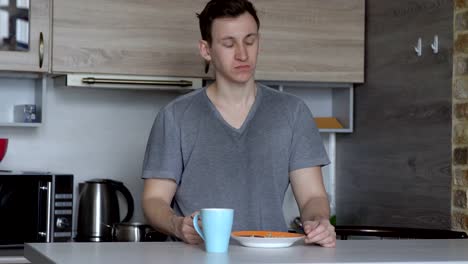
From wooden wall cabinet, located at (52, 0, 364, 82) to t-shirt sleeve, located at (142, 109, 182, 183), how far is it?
3.62 feet

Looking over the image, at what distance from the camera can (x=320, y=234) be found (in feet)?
5.69

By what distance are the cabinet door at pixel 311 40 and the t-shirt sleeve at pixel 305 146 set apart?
1194 millimetres

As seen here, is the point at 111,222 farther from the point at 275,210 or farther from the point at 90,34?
the point at 275,210

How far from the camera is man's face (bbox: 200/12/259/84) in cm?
219

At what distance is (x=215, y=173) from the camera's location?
218cm

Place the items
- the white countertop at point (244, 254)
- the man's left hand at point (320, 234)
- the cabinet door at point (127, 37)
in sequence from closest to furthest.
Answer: the white countertop at point (244, 254) < the man's left hand at point (320, 234) < the cabinet door at point (127, 37)

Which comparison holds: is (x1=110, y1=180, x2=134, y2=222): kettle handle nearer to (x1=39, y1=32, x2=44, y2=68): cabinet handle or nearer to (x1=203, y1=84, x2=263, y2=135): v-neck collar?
(x1=39, y1=32, x2=44, y2=68): cabinet handle

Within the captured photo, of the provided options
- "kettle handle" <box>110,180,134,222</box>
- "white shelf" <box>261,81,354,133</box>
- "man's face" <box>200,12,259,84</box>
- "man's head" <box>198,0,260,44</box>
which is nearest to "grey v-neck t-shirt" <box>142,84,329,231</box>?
"man's face" <box>200,12,259,84</box>

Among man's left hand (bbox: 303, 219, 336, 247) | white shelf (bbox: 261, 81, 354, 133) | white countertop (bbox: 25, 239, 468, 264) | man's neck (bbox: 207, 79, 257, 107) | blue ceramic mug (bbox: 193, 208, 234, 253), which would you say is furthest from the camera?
white shelf (bbox: 261, 81, 354, 133)

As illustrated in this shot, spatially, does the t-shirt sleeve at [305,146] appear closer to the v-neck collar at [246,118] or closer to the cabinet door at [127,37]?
the v-neck collar at [246,118]

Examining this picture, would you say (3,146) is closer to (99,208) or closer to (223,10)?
(99,208)

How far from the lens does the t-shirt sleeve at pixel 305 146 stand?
2.20 m

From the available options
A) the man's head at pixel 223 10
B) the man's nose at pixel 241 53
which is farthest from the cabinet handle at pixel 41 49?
the man's nose at pixel 241 53

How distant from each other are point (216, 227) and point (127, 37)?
5.97ft
